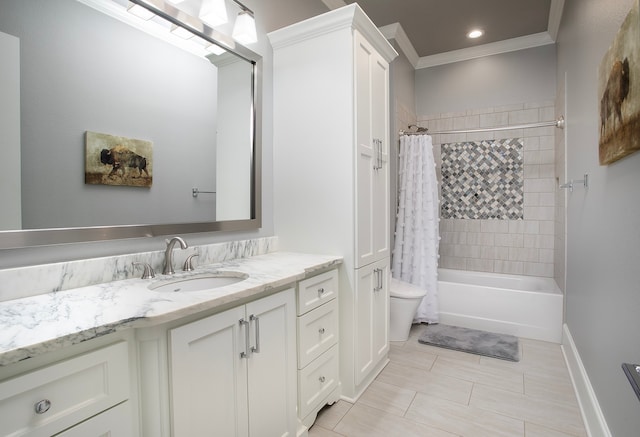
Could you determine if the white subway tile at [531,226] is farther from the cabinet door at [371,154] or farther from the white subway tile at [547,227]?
the cabinet door at [371,154]

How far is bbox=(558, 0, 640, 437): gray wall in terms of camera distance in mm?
1238

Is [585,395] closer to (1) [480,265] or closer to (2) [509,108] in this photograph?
(1) [480,265]

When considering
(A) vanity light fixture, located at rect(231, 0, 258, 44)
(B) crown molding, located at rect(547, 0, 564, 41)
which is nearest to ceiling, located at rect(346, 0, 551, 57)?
(B) crown molding, located at rect(547, 0, 564, 41)

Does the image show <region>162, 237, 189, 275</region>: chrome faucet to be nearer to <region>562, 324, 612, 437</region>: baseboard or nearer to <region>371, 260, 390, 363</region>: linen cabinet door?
<region>371, 260, 390, 363</region>: linen cabinet door

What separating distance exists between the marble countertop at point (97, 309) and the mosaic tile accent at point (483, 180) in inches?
121

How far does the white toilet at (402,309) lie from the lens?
2.90 metres

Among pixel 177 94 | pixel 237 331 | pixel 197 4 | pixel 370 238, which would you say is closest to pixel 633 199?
pixel 370 238

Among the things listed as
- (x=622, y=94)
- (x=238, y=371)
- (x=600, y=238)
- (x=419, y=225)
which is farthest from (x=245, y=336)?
(x=419, y=225)

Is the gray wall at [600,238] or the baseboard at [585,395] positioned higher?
the gray wall at [600,238]

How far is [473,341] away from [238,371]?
91.0 inches

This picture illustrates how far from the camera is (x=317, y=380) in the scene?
1.85 m

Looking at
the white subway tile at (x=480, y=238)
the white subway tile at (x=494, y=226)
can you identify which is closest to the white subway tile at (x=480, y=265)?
the white subway tile at (x=480, y=238)

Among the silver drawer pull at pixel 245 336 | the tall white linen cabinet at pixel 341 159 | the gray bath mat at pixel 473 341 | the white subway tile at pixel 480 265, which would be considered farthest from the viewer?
the white subway tile at pixel 480 265

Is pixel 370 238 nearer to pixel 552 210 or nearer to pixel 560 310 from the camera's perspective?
pixel 560 310
